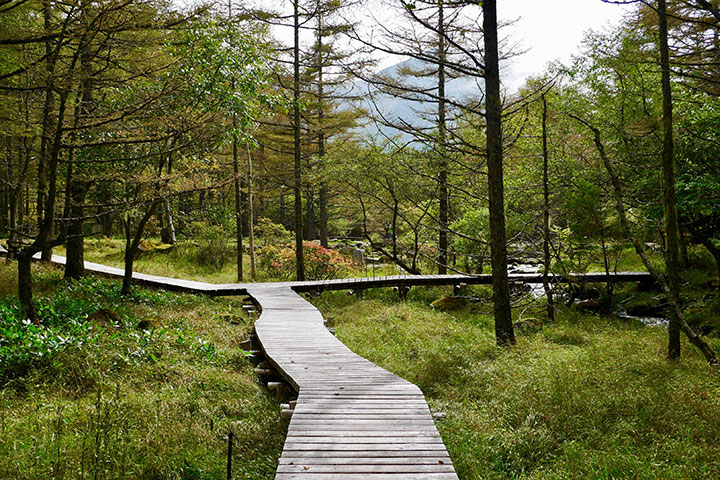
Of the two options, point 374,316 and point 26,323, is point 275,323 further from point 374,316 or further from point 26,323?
point 26,323

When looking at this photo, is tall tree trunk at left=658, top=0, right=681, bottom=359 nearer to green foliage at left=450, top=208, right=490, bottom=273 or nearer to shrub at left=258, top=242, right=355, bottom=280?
green foliage at left=450, top=208, right=490, bottom=273

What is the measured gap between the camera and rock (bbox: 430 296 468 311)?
12762 mm

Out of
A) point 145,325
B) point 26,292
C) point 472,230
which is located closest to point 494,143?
point 145,325

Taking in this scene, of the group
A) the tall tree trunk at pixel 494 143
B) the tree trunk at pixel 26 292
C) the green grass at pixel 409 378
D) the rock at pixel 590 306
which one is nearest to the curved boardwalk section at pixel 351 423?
the green grass at pixel 409 378

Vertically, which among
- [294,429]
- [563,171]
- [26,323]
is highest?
[563,171]

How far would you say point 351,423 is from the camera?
438 centimetres

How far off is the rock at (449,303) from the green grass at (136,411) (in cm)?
639

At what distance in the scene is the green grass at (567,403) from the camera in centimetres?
416

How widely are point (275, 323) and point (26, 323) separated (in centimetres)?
395

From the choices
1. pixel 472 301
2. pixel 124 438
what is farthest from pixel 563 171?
pixel 124 438

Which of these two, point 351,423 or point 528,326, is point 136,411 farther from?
point 528,326

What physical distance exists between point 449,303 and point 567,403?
7702mm

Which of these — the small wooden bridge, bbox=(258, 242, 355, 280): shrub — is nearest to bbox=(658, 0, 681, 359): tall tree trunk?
the small wooden bridge

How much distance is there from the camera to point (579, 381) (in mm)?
5656
